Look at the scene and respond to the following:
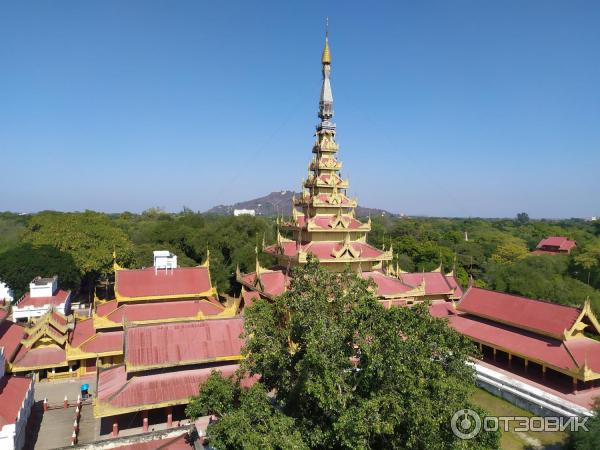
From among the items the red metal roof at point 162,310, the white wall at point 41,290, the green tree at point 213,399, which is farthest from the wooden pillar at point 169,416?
the white wall at point 41,290

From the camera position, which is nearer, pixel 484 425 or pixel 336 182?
pixel 484 425

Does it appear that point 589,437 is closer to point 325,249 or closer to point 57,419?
point 325,249

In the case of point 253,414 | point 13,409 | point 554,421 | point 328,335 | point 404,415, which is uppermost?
point 328,335

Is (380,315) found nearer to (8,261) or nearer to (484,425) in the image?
(484,425)

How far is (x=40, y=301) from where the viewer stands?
109 feet

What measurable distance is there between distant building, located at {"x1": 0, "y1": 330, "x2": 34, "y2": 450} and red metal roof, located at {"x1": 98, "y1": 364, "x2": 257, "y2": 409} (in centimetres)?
298

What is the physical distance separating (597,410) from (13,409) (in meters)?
21.9

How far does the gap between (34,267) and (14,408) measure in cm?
2479

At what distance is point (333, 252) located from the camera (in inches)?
954

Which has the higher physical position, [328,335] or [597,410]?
[328,335]

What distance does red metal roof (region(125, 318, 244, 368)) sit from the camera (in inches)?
696

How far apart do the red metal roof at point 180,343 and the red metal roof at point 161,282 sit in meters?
6.44

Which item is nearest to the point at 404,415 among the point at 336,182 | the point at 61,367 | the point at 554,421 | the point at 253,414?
the point at 253,414

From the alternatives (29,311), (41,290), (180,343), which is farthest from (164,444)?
(41,290)
